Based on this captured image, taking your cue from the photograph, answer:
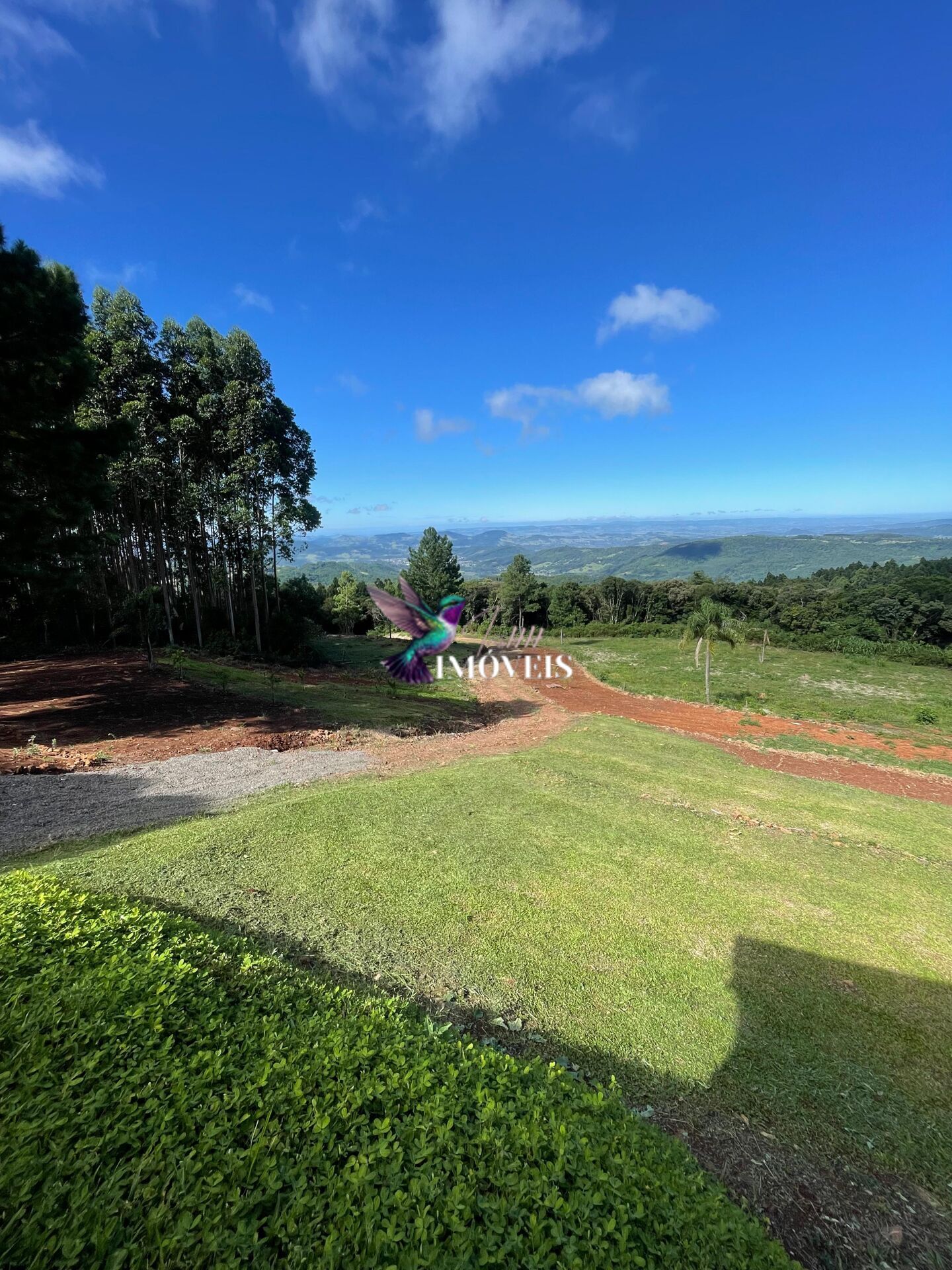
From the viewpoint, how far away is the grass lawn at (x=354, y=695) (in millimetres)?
14828

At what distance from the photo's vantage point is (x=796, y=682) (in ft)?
96.1

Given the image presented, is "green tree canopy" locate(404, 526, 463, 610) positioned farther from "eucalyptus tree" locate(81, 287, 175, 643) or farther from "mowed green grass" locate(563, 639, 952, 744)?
"eucalyptus tree" locate(81, 287, 175, 643)

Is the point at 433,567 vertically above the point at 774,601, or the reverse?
the point at 433,567

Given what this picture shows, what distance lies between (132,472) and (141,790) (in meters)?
17.6

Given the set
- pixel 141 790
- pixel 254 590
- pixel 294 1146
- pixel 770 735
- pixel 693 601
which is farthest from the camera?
pixel 693 601

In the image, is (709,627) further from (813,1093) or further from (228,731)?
(813,1093)

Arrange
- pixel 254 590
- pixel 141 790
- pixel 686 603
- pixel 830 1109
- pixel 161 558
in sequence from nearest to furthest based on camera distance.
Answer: pixel 830 1109 < pixel 141 790 < pixel 254 590 < pixel 161 558 < pixel 686 603

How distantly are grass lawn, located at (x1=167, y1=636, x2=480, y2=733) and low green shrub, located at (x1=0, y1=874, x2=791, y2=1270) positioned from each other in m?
11.2

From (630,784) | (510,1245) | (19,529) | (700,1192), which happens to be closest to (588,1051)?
(700,1192)

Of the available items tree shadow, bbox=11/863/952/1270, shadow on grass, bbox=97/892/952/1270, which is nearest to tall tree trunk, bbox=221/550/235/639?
tree shadow, bbox=11/863/952/1270

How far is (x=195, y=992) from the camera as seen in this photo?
2.86m

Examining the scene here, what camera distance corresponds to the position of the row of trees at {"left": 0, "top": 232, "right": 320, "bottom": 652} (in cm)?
1042

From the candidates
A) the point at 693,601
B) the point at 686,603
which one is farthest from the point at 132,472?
the point at 686,603

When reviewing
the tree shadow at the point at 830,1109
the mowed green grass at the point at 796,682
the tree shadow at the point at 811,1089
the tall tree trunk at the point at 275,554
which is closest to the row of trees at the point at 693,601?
the mowed green grass at the point at 796,682
